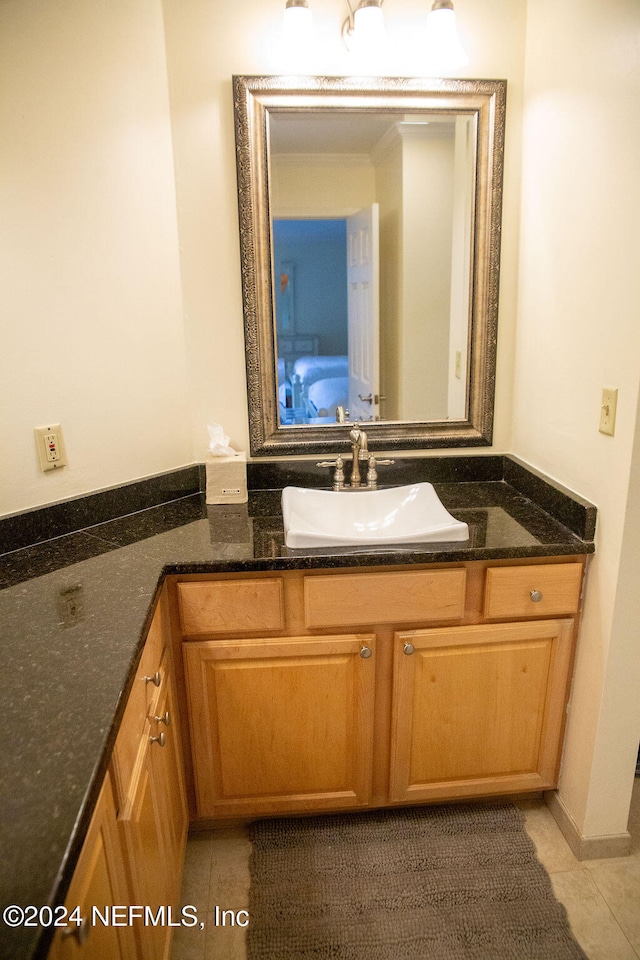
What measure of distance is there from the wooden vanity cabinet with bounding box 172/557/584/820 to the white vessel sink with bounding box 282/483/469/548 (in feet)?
0.61

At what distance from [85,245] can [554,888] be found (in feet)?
6.55

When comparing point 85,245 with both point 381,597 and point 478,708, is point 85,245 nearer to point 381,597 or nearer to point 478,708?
point 381,597

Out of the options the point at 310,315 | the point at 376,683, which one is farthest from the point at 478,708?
the point at 310,315

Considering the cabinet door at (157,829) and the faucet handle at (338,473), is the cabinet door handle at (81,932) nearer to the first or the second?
the cabinet door at (157,829)

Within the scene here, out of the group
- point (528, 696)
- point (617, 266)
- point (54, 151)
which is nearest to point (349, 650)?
point (528, 696)

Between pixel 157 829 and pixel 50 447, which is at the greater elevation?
pixel 50 447

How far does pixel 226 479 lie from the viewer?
1817mm

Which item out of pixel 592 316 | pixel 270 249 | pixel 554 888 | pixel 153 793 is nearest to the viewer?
pixel 153 793

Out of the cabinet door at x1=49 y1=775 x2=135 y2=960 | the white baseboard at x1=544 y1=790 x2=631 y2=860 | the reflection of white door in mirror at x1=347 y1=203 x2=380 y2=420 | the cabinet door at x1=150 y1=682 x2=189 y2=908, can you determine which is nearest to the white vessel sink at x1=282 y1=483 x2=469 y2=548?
the reflection of white door in mirror at x1=347 y1=203 x2=380 y2=420

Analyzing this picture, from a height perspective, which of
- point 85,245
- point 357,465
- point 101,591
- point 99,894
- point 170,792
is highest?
point 85,245

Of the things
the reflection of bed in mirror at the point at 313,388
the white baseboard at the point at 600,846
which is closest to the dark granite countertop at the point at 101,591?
the reflection of bed in mirror at the point at 313,388

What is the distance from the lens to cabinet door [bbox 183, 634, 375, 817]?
5.02 ft

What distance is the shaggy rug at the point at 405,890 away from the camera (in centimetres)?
142

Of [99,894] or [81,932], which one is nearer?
[81,932]
